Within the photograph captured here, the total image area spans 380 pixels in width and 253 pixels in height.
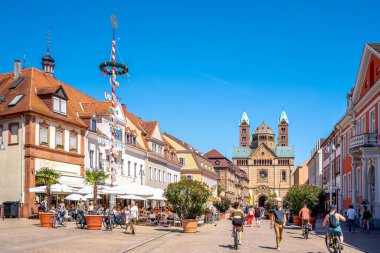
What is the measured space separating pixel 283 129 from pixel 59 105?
155 meters

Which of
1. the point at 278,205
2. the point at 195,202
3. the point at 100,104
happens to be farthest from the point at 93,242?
the point at 100,104

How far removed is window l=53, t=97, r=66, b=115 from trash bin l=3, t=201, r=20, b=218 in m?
7.82

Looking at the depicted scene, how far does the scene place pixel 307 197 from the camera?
36.1m

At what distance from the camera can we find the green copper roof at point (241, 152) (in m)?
168

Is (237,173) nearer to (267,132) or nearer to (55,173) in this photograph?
(267,132)

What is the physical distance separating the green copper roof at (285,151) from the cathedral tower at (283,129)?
13734mm

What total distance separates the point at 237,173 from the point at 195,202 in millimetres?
109219

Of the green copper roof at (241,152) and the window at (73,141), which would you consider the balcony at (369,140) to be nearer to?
the window at (73,141)

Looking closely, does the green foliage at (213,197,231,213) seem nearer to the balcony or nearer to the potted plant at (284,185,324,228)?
the potted plant at (284,185,324,228)

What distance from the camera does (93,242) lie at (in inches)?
828

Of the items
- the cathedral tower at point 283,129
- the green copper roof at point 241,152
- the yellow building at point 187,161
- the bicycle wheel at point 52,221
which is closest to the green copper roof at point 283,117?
the cathedral tower at point 283,129

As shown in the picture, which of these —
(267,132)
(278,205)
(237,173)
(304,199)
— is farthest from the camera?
(267,132)

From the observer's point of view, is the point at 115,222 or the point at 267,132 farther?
the point at 267,132

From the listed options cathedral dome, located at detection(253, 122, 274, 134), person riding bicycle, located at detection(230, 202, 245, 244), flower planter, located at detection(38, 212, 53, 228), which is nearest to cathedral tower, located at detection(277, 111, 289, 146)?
cathedral dome, located at detection(253, 122, 274, 134)
